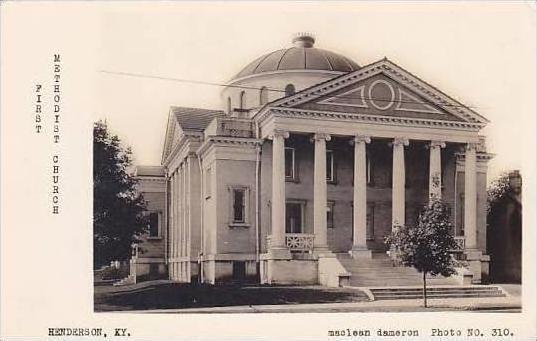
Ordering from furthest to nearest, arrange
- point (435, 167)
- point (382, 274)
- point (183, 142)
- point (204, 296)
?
point (435, 167)
point (183, 142)
point (382, 274)
point (204, 296)

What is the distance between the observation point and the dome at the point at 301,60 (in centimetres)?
898

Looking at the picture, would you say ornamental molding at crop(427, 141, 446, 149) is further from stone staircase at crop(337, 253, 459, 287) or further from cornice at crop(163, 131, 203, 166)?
cornice at crop(163, 131, 203, 166)

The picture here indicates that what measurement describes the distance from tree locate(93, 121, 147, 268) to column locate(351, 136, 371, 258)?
3.02 metres

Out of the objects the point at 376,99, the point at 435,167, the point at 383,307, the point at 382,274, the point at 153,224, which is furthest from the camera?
the point at 435,167

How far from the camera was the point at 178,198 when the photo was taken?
10.9m

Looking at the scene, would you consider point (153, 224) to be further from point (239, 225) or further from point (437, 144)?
point (437, 144)

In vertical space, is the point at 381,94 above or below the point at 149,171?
above

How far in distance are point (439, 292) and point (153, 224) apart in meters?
3.71

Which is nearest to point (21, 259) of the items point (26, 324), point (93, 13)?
point (26, 324)

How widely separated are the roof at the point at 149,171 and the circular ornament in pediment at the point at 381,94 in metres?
2.91

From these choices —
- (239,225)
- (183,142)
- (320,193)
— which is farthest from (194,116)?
(320,193)

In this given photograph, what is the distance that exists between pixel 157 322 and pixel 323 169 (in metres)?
3.72

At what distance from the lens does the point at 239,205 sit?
10.8 metres

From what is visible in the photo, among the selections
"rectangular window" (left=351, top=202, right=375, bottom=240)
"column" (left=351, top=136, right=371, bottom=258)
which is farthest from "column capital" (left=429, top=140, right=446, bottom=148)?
"rectangular window" (left=351, top=202, right=375, bottom=240)
